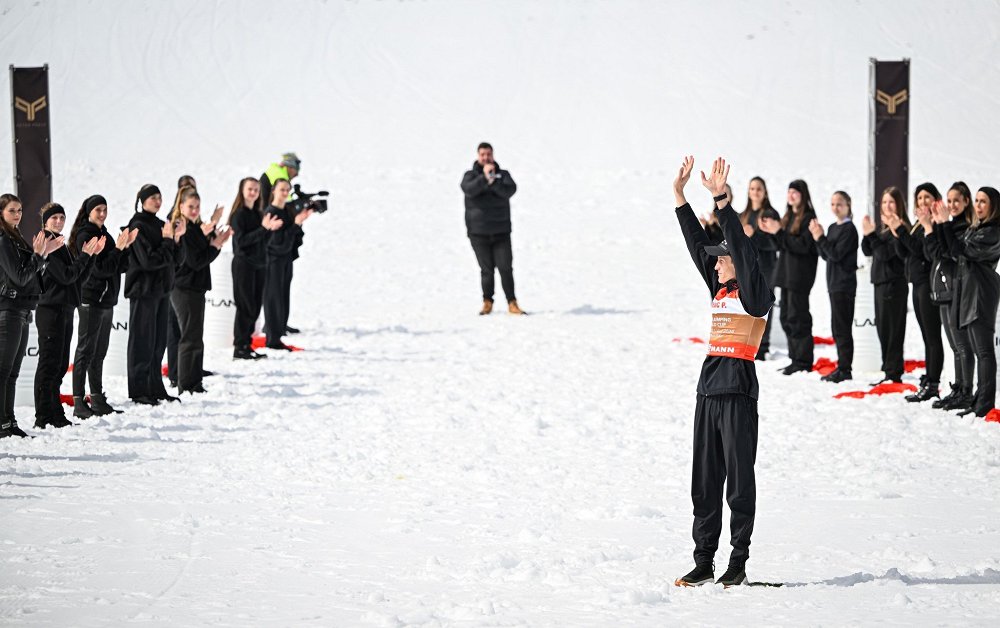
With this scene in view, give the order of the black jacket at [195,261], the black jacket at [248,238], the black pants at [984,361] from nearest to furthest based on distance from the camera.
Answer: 1. the black pants at [984,361]
2. the black jacket at [195,261]
3. the black jacket at [248,238]

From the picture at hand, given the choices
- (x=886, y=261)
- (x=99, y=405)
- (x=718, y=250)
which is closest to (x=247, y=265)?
(x=99, y=405)

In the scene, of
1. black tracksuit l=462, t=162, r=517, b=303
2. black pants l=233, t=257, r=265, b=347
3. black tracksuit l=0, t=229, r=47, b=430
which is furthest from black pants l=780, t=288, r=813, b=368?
black tracksuit l=0, t=229, r=47, b=430

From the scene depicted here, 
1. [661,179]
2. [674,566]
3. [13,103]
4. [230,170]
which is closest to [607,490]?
[674,566]

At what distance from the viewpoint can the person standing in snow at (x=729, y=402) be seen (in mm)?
5629

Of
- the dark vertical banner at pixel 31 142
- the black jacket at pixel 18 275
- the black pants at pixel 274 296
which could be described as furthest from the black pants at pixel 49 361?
the black pants at pixel 274 296

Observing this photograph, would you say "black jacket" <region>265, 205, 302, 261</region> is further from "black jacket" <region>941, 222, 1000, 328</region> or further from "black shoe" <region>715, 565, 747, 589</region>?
"black shoe" <region>715, 565, 747, 589</region>

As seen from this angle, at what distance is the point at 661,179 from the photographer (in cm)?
3600

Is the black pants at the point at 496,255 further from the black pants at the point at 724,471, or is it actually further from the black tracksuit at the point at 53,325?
the black pants at the point at 724,471

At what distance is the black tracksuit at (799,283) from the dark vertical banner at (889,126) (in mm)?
1898

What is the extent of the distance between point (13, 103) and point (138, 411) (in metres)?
4.49

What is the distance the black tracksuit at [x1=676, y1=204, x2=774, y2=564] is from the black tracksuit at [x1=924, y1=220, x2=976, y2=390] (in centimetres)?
446

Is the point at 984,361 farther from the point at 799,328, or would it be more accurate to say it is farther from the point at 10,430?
the point at 10,430

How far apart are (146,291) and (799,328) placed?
5742 mm

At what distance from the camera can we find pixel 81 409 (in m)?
9.62
